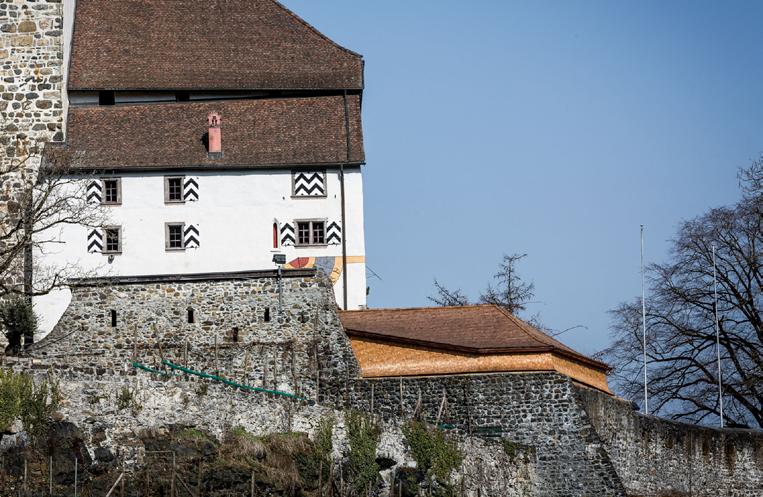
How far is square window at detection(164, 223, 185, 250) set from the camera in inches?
2042

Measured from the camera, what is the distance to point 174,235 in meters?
52.0

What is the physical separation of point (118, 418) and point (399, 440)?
6486mm

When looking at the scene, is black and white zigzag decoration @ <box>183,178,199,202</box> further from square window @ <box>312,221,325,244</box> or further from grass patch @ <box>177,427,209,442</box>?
grass patch @ <box>177,427,209,442</box>

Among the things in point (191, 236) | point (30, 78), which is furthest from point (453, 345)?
point (30, 78)

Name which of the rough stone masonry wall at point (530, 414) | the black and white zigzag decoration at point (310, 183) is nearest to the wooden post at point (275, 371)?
the rough stone masonry wall at point (530, 414)

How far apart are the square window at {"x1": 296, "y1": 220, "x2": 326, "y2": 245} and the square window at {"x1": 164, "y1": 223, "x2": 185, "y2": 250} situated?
10.8ft

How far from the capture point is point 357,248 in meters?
52.1

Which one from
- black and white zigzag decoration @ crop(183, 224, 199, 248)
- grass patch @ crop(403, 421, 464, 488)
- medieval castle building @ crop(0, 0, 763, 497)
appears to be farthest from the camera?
black and white zigzag decoration @ crop(183, 224, 199, 248)

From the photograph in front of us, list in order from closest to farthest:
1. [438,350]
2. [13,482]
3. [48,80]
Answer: [13,482]
[438,350]
[48,80]

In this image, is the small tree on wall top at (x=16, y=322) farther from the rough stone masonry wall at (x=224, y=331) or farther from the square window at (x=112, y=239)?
the square window at (x=112, y=239)

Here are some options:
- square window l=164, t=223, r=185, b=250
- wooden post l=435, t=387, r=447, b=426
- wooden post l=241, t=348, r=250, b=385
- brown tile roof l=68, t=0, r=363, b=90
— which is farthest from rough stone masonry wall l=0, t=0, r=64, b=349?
wooden post l=435, t=387, r=447, b=426

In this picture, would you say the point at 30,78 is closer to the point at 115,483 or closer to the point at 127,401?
the point at 127,401

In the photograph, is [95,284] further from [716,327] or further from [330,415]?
[716,327]

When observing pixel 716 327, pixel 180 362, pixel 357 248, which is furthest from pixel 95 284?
pixel 716 327
